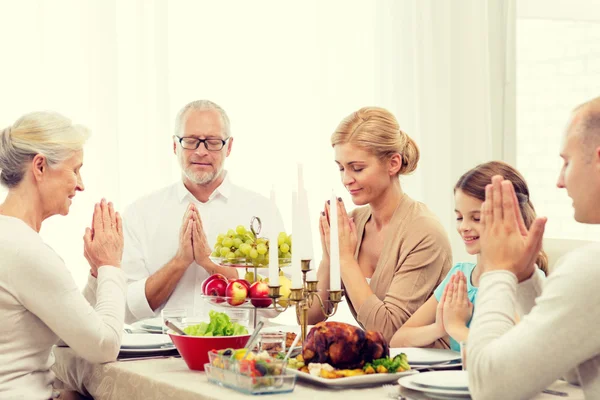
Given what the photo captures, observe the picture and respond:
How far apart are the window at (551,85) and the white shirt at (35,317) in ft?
10.6

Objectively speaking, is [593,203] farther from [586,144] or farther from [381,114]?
[381,114]

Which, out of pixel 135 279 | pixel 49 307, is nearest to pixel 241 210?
pixel 135 279

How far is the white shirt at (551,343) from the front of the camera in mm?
1330

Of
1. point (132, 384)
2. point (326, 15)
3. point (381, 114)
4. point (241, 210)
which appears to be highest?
point (326, 15)

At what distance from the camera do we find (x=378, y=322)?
2406 mm

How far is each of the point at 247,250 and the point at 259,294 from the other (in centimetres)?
23

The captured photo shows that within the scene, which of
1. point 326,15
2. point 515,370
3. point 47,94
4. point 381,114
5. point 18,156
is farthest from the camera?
point 326,15

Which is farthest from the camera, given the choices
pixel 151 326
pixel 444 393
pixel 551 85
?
pixel 551 85

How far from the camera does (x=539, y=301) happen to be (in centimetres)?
137

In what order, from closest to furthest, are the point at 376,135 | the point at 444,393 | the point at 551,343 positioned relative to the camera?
the point at 551,343, the point at 444,393, the point at 376,135

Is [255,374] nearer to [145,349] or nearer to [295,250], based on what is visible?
[295,250]

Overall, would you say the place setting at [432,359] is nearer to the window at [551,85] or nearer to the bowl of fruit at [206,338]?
the bowl of fruit at [206,338]

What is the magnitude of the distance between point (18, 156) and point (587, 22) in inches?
135

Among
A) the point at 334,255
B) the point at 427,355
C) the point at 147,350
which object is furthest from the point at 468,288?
the point at 147,350
